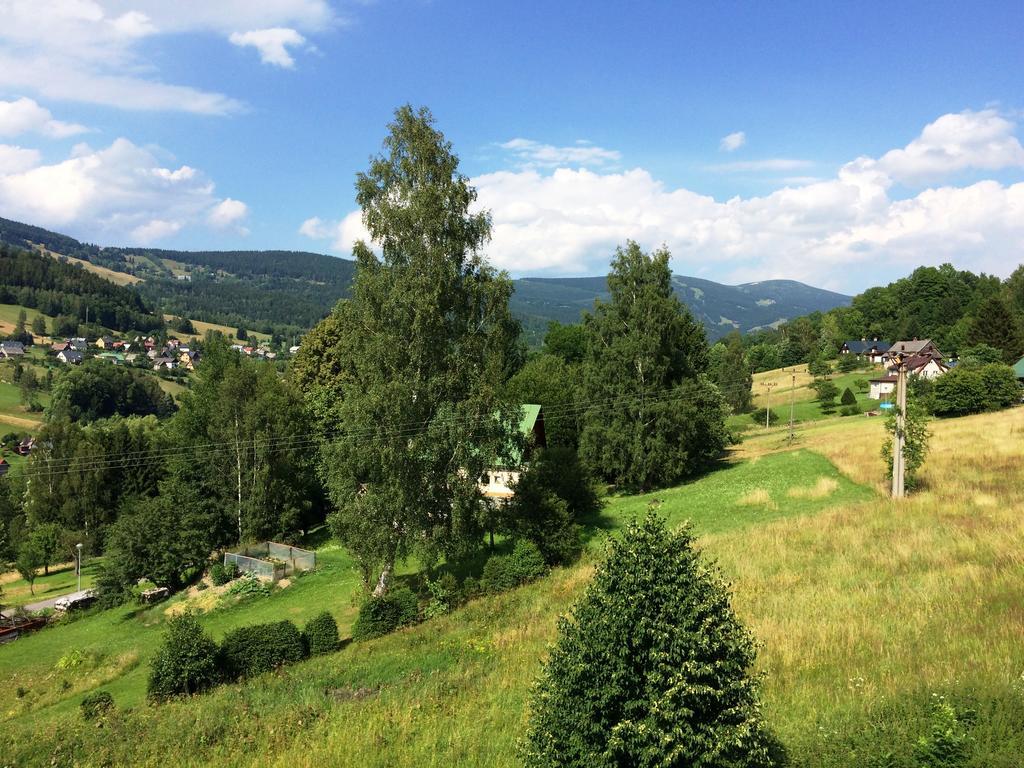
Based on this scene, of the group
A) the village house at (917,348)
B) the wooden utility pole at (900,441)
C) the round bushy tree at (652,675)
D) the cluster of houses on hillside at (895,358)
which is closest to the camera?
the round bushy tree at (652,675)

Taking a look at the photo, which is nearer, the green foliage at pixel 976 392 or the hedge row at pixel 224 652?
the hedge row at pixel 224 652

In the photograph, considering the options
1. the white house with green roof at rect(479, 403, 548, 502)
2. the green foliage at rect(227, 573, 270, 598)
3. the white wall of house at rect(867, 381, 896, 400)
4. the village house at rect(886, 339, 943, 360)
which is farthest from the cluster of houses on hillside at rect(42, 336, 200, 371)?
the village house at rect(886, 339, 943, 360)

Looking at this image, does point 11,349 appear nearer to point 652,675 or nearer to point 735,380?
point 735,380

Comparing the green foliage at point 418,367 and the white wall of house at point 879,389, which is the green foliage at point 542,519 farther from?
the white wall of house at point 879,389

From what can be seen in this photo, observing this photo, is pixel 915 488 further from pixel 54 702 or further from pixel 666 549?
pixel 54 702

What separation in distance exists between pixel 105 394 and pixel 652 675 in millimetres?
156421

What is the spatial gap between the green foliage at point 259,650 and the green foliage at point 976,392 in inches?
2099

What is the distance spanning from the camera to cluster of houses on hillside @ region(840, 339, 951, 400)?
80.4 metres

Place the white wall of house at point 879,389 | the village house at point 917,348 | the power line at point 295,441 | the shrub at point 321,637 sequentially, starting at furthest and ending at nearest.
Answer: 1. the village house at point 917,348
2. the white wall of house at point 879,389
3. the power line at point 295,441
4. the shrub at point 321,637

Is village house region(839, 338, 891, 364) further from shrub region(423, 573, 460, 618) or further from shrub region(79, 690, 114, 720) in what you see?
shrub region(79, 690, 114, 720)

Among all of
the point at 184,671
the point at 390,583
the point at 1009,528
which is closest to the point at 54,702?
the point at 184,671

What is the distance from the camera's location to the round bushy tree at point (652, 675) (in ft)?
21.7

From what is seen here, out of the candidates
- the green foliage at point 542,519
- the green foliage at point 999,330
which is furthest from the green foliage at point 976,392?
the green foliage at point 542,519

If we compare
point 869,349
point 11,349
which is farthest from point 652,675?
point 11,349
